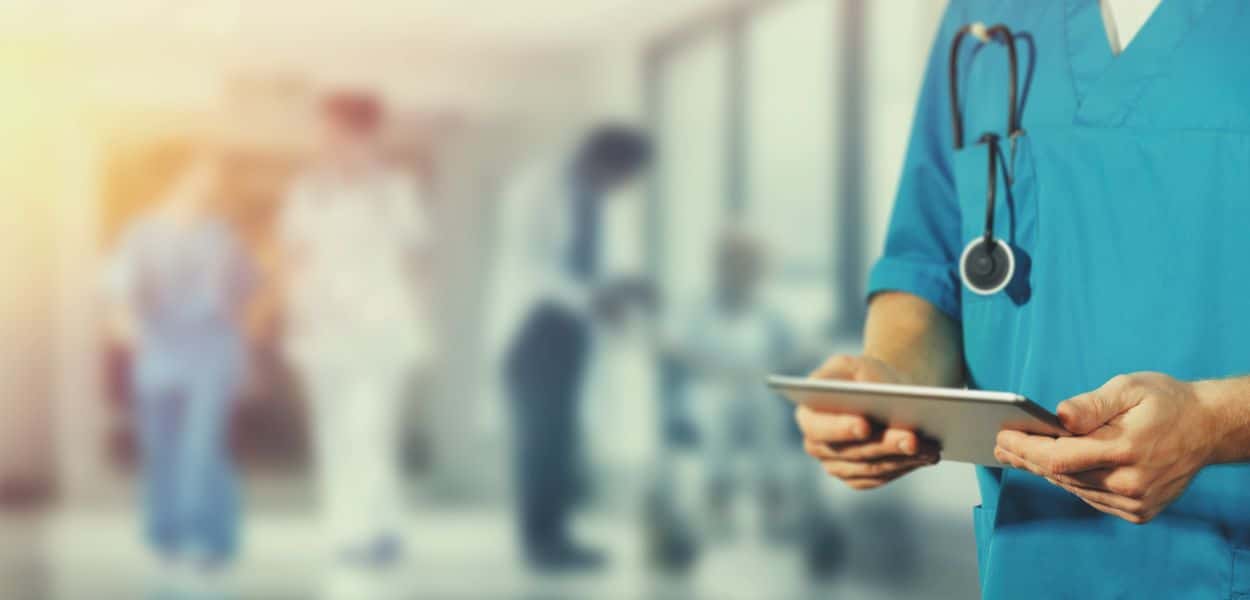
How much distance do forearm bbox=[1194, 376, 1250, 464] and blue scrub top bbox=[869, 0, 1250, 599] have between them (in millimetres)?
65

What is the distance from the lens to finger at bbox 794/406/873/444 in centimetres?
69

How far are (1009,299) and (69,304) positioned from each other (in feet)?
10.4

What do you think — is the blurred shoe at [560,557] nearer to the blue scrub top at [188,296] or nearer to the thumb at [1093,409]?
the blue scrub top at [188,296]

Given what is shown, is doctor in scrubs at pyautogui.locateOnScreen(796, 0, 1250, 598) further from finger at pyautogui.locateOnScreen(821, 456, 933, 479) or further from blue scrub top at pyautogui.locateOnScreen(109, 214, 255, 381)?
blue scrub top at pyautogui.locateOnScreen(109, 214, 255, 381)

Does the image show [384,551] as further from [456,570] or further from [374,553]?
[456,570]

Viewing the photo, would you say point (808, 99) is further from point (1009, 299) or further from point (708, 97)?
point (1009, 299)

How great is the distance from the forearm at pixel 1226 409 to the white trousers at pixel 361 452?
276cm

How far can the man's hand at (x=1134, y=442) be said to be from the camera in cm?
58

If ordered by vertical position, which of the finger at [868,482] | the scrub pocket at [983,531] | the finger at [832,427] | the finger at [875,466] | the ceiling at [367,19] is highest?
the ceiling at [367,19]

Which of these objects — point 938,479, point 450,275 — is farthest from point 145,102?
point 938,479

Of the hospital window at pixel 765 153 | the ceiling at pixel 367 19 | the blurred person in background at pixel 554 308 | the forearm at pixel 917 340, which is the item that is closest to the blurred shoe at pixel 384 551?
the blurred person in background at pixel 554 308

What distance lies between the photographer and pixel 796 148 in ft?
10.7

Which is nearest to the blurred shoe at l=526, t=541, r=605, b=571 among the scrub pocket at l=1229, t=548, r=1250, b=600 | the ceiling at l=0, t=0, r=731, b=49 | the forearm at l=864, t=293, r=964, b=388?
the ceiling at l=0, t=0, r=731, b=49

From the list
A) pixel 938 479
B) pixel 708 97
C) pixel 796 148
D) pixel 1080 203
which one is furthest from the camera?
pixel 708 97
